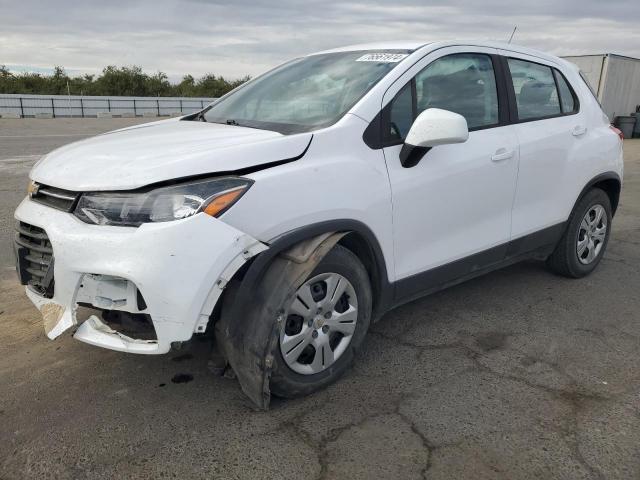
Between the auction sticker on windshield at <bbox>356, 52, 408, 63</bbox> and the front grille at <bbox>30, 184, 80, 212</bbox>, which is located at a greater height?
the auction sticker on windshield at <bbox>356, 52, 408, 63</bbox>

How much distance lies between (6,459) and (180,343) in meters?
0.90

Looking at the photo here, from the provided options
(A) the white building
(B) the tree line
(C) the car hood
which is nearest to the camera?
(C) the car hood

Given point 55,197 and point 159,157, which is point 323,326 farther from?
point 55,197

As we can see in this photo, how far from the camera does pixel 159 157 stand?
2576 mm

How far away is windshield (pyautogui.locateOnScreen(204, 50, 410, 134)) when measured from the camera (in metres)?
3.12

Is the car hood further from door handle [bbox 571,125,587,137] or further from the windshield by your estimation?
door handle [bbox 571,125,587,137]

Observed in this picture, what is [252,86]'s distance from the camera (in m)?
4.05

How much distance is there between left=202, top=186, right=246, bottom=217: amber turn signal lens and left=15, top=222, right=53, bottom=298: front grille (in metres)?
0.82

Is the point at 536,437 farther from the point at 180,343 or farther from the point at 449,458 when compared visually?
the point at 180,343

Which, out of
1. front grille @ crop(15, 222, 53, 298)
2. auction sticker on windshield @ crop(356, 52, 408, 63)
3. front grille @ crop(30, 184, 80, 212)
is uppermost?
auction sticker on windshield @ crop(356, 52, 408, 63)

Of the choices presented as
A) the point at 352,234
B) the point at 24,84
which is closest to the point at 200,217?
the point at 352,234

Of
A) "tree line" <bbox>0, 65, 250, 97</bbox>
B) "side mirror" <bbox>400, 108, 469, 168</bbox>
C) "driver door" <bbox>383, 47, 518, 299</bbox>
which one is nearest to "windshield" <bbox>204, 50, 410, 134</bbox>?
"driver door" <bbox>383, 47, 518, 299</bbox>

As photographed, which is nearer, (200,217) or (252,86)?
(200,217)

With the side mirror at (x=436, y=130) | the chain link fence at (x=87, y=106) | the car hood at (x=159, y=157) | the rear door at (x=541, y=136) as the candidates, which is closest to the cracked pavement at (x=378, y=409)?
the rear door at (x=541, y=136)
